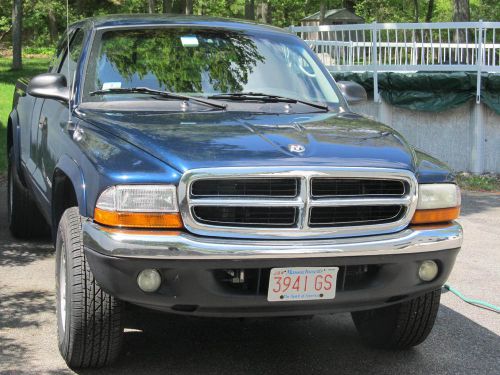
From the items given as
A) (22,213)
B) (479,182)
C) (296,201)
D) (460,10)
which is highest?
(460,10)

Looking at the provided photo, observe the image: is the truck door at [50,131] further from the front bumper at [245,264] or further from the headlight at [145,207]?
the front bumper at [245,264]

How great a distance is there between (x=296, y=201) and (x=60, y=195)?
1.52 meters

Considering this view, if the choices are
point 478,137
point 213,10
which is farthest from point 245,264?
point 213,10

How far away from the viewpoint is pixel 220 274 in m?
3.57

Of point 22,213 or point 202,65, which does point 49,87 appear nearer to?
point 202,65

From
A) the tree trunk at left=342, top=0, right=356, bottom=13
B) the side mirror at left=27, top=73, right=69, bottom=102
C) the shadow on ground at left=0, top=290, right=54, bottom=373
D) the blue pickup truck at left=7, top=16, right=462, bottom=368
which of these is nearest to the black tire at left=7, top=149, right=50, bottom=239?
the shadow on ground at left=0, top=290, right=54, bottom=373

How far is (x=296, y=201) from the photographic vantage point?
3611 millimetres

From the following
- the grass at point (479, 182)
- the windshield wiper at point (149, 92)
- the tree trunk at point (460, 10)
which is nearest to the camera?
the windshield wiper at point (149, 92)

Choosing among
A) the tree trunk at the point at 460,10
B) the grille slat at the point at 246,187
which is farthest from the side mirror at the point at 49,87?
the tree trunk at the point at 460,10

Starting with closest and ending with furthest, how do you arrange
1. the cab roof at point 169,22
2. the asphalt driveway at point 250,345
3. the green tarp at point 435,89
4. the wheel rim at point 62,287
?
the wheel rim at point 62,287
the asphalt driveway at point 250,345
the cab roof at point 169,22
the green tarp at point 435,89

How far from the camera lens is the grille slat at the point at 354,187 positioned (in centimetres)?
369

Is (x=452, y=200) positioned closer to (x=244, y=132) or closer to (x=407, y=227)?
(x=407, y=227)

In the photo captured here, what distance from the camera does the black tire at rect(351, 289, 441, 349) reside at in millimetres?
4324

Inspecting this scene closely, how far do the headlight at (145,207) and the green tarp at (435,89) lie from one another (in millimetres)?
9040
